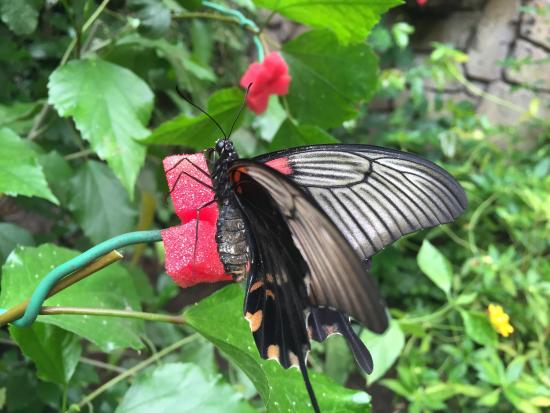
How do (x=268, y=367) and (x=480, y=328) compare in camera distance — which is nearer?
(x=268, y=367)

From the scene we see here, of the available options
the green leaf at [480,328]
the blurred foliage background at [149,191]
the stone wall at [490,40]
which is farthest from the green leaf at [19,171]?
the stone wall at [490,40]

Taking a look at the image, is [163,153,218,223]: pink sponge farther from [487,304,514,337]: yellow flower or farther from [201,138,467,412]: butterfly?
[487,304,514,337]: yellow flower

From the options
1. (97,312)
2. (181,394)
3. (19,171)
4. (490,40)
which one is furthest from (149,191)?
(490,40)

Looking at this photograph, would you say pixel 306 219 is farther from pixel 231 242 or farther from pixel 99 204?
pixel 99 204

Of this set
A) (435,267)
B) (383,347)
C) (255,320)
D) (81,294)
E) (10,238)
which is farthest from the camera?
(435,267)

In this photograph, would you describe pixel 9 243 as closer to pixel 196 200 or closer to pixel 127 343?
pixel 127 343

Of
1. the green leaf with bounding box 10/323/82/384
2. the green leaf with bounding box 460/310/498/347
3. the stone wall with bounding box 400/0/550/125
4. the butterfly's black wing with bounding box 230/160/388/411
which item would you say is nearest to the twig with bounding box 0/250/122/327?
the butterfly's black wing with bounding box 230/160/388/411

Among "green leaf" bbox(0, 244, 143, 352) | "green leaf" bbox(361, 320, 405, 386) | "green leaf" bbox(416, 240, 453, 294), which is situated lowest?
"green leaf" bbox(361, 320, 405, 386)

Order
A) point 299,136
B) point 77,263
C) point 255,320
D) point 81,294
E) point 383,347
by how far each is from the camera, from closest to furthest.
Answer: point 77,263
point 255,320
point 81,294
point 299,136
point 383,347
